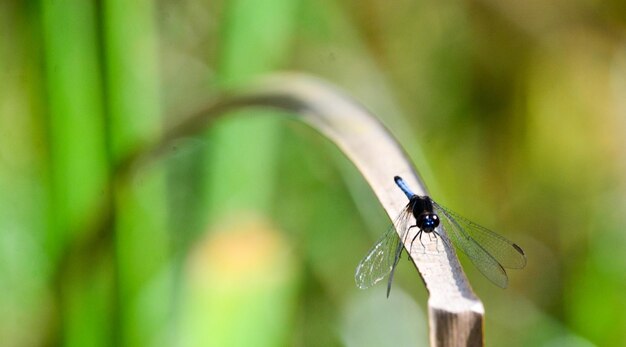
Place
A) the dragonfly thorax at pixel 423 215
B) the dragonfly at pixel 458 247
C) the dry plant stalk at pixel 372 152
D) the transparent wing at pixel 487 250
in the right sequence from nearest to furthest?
1. the dry plant stalk at pixel 372 152
2. the dragonfly thorax at pixel 423 215
3. the dragonfly at pixel 458 247
4. the transparent wing at pixel 487 250

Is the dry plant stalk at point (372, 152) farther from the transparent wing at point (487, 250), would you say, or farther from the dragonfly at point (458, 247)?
the transparent wing at point (487, 250)

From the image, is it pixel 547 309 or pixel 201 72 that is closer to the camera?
pixel 547 309

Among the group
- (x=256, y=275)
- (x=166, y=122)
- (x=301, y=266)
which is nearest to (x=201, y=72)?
(x=166, y=122)

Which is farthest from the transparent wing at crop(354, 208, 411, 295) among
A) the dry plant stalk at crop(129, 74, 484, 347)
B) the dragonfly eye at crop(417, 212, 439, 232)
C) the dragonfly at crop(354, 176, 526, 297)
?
the dry plant stalk at crop(129, 74, 484, 347)

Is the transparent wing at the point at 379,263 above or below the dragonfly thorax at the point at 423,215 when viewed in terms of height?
below

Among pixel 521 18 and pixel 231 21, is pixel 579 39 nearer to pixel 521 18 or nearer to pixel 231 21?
pixel 521 18

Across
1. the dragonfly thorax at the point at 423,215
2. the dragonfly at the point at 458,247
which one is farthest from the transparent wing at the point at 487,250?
the dragonfly thorax at the point at 423,215

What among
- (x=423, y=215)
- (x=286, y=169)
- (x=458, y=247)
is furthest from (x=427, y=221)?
(x=286, y=169)
